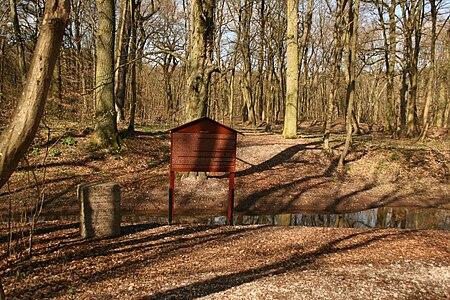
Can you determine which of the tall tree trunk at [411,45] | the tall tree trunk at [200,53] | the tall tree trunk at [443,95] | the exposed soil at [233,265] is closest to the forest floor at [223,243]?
the exposed soil at [233,265]

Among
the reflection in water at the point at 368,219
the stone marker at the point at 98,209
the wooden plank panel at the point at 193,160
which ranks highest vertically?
the wooden plank panel at the point at 193,160

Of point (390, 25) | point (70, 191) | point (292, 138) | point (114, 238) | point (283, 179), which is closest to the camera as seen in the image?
point (114, 238)

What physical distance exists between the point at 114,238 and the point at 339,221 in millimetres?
7058

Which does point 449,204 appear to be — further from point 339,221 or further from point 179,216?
point 179,216

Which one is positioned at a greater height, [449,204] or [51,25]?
[51,25]

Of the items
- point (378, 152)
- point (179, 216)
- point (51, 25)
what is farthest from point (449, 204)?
point (51, 25)

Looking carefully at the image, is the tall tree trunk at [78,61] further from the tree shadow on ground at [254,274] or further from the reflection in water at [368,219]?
the tree shadow on ground at [254,274]

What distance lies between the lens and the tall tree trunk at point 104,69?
1513 cm

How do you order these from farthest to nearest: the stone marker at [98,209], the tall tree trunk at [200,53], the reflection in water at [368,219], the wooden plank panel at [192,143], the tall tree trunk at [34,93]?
the tall tree trunk at [200,53]
the reflection in water at [368,219]
the wooden plank panel at [192,143]
the stone marker at [98,209]
the tall tree trunk at [34,93]

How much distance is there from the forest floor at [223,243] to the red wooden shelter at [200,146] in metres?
1.56

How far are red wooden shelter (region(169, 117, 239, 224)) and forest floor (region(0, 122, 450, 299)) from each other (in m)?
1.56

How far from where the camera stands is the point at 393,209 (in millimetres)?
12773

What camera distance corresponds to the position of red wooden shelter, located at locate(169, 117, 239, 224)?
8.84 meters

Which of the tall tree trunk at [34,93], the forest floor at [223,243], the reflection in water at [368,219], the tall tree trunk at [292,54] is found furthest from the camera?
the tall tree trunk at [292,54]
